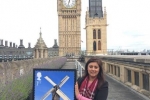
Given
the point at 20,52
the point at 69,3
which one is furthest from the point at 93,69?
the point at 69,3

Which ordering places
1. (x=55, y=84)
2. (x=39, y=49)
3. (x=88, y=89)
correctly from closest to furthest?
(x=88, y=89), (x=55, y=84), (x=39, y=49)

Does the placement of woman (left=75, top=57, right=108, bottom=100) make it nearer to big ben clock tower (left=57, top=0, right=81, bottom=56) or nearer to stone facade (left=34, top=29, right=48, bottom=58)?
stone facade (left=34, top=29, right=48, bottom=58)

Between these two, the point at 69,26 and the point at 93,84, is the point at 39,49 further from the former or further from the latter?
the point at 69,26

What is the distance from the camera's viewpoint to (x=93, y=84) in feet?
11.8

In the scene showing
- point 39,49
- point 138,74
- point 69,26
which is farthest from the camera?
point 69,26

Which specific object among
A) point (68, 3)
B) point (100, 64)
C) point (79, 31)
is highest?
point (68, 3)

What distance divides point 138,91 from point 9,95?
26.7 feet

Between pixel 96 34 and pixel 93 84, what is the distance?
76.2 m

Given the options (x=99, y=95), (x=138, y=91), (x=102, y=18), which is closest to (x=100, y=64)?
(x=99, y=95)

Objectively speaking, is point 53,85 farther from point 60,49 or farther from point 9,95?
point 60,49

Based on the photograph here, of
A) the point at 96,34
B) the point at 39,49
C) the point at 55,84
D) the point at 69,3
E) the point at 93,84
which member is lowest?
the point at 55,84

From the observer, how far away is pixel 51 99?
4.54 meters

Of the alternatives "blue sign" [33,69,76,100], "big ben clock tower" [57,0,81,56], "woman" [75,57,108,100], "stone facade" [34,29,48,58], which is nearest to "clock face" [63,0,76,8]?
"big ben clock tower" [57,0,81,56]

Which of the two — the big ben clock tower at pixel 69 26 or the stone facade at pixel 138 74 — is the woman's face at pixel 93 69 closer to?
the stone facade at pixel 138 74
